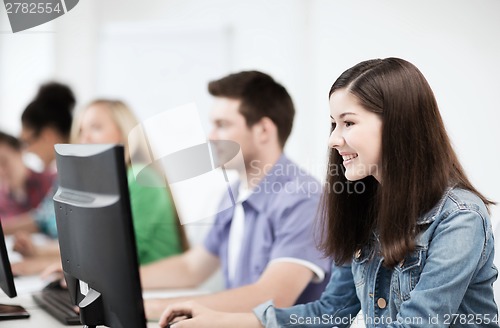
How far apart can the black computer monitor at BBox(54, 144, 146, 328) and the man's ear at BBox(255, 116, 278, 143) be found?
3.43 ft

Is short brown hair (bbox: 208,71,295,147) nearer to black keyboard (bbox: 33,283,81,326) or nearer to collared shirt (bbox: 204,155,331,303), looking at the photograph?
collared shirt (bbox: 204,155,331,303)

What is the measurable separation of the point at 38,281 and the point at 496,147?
1486 millimetres

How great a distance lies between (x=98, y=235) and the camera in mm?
991

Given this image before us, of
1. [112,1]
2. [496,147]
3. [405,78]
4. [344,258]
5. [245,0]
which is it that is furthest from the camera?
[112,1]

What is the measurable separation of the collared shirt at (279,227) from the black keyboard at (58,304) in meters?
0.60

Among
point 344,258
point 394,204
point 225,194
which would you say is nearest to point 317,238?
point 344,258

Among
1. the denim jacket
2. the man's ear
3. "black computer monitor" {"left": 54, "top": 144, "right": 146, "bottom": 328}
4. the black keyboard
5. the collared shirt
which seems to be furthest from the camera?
the man's ear

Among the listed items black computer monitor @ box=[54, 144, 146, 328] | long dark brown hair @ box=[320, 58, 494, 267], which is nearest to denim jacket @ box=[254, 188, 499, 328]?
long dark brown hair @ box=[320, 58, 494, 267]

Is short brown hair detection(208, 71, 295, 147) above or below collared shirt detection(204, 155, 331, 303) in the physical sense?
above

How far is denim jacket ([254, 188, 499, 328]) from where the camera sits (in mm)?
1097

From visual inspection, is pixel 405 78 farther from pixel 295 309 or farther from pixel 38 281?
pixel 38 281

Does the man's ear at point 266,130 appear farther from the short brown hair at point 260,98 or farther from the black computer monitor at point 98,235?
the black computer monitor at point 98,235

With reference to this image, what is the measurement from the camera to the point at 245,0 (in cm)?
319

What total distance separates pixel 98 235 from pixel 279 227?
1033 mm
